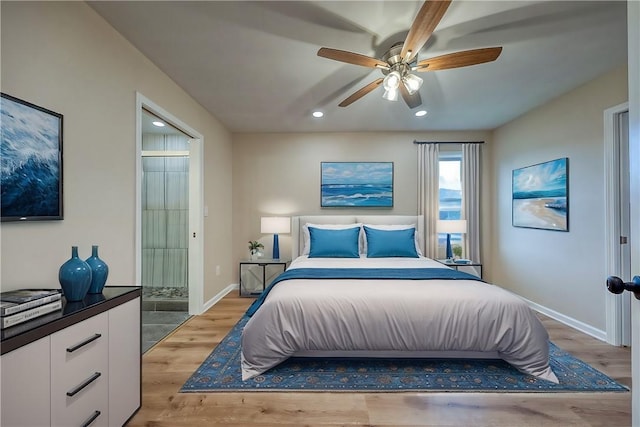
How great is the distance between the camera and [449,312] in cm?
222

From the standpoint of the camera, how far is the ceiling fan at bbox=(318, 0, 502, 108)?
5.57ft

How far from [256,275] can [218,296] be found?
24.1 inches

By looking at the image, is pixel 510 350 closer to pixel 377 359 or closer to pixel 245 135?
pixel 377 359

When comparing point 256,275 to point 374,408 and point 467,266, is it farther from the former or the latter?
point 467,266

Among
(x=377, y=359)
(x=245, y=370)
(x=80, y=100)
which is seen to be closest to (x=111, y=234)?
(x=80, y=100)

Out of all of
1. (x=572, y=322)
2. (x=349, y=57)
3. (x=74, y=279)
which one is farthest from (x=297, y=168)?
(x=572, y=322)

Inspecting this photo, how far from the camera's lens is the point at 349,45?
7.75ft

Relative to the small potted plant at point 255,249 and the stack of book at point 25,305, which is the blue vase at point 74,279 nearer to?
the stack of book at point 25,305

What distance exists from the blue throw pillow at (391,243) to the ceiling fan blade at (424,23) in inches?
90.6

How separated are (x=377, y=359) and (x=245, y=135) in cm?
382

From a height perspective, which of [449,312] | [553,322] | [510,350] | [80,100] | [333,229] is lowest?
[553,322]

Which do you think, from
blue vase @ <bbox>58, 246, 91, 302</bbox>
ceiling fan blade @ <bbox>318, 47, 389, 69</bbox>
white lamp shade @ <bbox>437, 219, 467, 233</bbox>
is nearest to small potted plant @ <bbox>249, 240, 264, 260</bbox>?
white lamp shade @ <bbox>437, 219, 467, 233</bbox>

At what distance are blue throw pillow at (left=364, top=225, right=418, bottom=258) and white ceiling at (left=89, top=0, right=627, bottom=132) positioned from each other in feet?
5.23

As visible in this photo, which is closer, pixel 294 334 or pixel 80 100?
pixel 80 100
